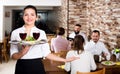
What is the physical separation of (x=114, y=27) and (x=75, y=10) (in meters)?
2.63

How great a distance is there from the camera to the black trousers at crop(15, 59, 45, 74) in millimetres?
2484

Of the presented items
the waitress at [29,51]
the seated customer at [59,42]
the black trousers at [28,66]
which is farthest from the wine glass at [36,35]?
the seated customer at [59,42]

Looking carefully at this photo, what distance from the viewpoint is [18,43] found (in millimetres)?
2320

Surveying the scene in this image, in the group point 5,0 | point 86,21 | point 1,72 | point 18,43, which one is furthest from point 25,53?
point 5,0

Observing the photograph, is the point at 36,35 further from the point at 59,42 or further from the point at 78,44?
the point at 59,42

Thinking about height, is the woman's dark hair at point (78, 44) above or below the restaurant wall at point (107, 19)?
below

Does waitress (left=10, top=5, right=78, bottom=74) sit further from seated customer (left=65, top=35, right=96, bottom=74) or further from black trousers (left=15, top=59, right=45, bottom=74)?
seated customer (left=65, top=35, right=96, bottom=74)

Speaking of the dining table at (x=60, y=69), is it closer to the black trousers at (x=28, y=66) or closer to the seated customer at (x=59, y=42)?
the black trousers at (x=28, y=66)

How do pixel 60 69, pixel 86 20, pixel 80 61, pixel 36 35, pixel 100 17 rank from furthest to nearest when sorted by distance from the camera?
1. pixel 86 20
2. pixel 100 17
3. pixel 60 69
4. pixel 80 61
5. pixel 36 35

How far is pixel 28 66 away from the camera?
2.51 meters

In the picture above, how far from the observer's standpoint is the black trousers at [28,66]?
8.15ft

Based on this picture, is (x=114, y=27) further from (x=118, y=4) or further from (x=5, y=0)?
(x=5, y=0)

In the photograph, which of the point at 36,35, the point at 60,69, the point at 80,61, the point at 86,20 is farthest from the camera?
the point at 86,20

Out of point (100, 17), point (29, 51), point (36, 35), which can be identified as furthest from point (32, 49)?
point (100, 17)
